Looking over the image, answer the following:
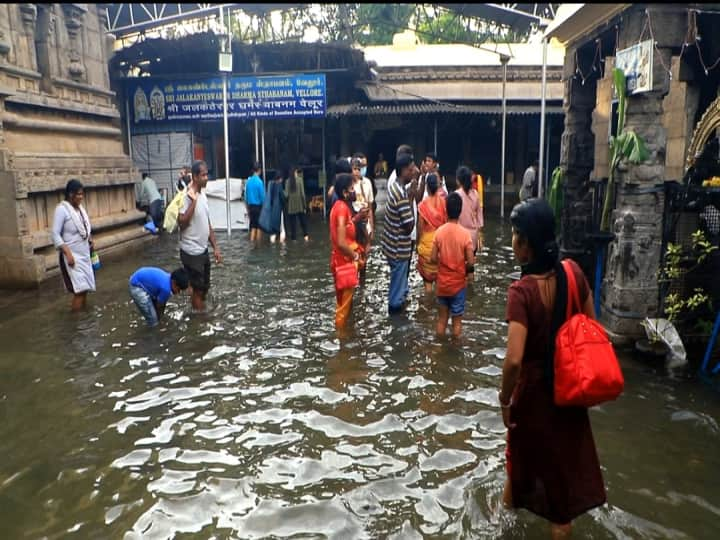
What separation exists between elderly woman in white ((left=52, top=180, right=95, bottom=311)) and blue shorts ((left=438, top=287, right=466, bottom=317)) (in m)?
4.29

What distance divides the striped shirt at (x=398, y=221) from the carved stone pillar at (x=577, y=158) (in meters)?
3.69

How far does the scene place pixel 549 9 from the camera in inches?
740

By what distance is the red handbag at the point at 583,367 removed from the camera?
2744 millimetres

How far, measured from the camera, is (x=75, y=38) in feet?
40.1

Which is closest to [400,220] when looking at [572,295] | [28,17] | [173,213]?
[173,213]

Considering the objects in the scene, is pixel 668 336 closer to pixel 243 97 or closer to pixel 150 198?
pixel 243 97

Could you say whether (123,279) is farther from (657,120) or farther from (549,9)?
(549,9)

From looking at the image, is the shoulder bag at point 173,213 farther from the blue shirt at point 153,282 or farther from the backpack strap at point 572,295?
the backpack strap at point 572,295

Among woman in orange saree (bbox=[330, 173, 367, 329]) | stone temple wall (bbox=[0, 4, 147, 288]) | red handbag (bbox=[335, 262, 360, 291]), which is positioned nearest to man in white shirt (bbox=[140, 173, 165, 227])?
stone temple wall (bbox=[0, 4, 147, 288])

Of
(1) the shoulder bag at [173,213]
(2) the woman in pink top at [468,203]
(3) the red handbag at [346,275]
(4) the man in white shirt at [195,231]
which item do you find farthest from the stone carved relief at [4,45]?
(2) the woman in pink top at [468,203]

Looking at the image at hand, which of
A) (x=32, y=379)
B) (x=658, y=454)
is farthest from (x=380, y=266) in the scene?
(x=658, y=454)

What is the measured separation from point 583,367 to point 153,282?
518cm

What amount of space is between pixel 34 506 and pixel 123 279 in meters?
6.73

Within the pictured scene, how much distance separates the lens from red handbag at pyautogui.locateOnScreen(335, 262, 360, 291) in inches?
252
